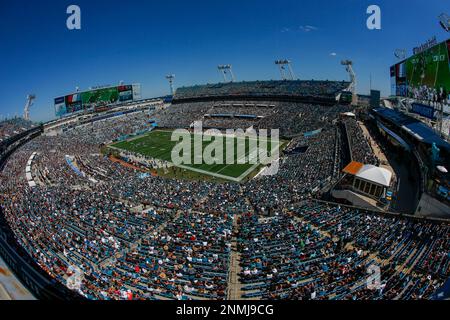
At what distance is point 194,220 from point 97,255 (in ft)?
22.7

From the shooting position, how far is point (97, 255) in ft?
58.9

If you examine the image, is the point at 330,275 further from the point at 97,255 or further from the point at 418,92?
the point at 418,92

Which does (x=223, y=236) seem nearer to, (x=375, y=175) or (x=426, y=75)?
(x=375, y=175)

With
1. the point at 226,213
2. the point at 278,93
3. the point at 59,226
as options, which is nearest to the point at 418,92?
the point at 226,213

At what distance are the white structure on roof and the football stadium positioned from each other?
4.3 inches

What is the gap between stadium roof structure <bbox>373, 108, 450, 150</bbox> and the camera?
27156mm

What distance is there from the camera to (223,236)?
19297 millimetres

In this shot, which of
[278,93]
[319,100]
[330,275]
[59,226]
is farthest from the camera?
[278,93]

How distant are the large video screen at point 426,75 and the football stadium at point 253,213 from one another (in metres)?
0.20

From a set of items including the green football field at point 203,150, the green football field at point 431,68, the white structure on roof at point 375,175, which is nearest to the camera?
the white structure on roof at point 375,175

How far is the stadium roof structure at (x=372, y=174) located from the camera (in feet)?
81.9

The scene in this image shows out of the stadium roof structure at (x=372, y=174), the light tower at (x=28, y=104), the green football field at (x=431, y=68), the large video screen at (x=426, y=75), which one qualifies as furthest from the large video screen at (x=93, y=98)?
the green football field at (x=431, y=68)

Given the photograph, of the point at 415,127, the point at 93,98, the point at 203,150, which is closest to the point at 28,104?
the point at 93,98

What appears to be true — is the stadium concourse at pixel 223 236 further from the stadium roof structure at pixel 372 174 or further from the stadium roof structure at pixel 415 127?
the stadium roof structure at pixel 415 127
